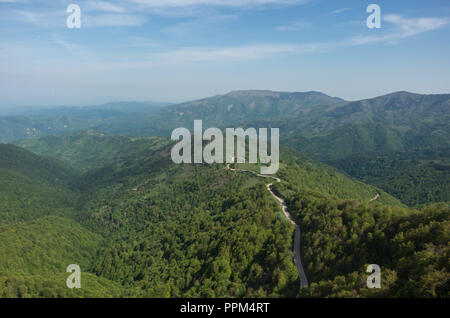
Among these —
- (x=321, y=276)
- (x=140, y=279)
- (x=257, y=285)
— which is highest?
(x=321, y=276)

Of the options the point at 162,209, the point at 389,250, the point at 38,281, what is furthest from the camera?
the point at 162,209

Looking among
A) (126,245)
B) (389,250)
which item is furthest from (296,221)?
(126,245)

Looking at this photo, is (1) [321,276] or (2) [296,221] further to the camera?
(2) [296,221]

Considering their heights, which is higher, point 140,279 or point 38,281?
point 38,281
